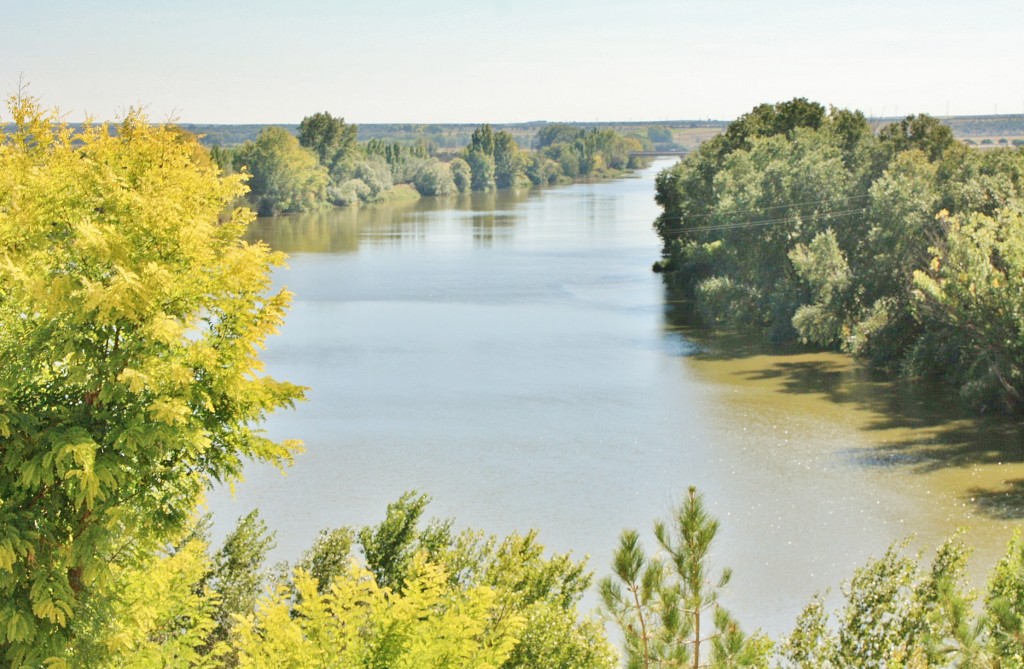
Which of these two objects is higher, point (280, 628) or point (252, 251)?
point (252, 251)

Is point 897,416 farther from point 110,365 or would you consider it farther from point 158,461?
point 110,365

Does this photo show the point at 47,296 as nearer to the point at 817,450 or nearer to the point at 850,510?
the point at 850,510

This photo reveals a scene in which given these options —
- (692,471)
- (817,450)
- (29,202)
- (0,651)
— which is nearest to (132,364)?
(29,202)

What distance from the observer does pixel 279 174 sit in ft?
331

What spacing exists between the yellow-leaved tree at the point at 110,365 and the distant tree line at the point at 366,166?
228 feet

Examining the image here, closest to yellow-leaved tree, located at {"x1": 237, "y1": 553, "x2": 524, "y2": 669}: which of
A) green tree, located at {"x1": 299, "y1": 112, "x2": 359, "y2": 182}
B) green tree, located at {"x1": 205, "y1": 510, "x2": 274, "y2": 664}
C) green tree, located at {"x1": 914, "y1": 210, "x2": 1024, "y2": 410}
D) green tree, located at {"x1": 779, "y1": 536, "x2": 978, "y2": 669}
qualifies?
green tree, located at {"x1": 779, "y1": 536, "x2": 978, "y2": 669}

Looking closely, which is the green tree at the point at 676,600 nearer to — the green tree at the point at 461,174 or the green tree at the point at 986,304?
the green tree at the point at 986,304

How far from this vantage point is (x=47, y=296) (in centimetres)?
991

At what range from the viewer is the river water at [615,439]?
24.5 meters

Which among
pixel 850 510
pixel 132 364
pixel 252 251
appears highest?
pixel 252 251

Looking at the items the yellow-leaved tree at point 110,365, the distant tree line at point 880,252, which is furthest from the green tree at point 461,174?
the yellow-leaved tree at point 110,365

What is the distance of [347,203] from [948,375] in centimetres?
8373

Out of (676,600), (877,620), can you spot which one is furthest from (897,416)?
(676,600)

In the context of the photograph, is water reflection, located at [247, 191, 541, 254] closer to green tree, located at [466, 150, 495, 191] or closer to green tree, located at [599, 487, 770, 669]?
green tree, located at [466, 150, 495, 191]
